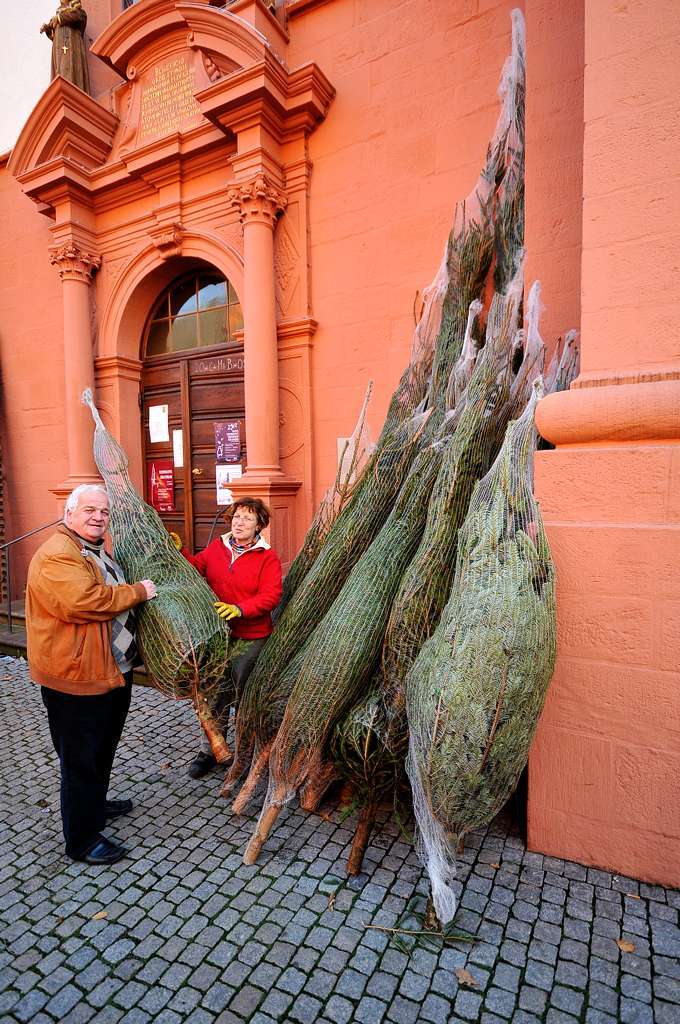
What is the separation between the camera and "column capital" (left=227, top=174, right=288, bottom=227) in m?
4.52

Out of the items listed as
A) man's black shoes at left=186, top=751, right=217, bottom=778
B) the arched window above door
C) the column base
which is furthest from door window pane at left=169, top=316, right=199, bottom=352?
man's black shoes at left=186, top=751, right=217, bottom=778

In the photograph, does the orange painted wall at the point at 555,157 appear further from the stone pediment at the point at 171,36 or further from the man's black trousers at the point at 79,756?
the man's black trousers at the point at 79,756

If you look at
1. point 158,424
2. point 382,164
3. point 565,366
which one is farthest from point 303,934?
point 158,424

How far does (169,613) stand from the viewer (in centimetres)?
226

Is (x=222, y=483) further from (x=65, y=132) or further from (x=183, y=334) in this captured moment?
(x=65, y=132)

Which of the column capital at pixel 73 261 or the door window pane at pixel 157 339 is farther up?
the column capital at pixel 73 261

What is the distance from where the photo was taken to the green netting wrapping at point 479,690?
1668 mm

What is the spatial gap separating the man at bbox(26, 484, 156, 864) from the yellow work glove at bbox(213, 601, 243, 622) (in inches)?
12.1

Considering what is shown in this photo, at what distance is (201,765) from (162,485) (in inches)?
144

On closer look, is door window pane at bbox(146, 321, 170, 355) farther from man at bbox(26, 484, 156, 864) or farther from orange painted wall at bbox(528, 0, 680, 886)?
orange painted wall at bbox(528, 0, 680, 886)

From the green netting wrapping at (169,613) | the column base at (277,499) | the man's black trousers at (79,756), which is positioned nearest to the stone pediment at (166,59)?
the column base at (277,499)

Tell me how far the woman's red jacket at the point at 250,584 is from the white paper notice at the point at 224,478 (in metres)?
2.67

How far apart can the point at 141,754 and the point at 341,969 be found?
6.48 feet

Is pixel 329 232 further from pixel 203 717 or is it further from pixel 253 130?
pixel 203 717
